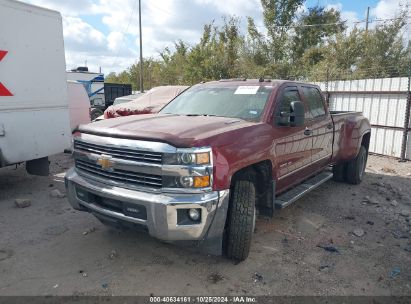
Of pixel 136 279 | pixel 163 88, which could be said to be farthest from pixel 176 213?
pixel 163 88

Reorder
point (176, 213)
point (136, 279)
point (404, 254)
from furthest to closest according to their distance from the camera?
point (404, 254)
point (136, 279)
point (176, 213)

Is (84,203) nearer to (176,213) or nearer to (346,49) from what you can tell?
(176,213)

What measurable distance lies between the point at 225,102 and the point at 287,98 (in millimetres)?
835

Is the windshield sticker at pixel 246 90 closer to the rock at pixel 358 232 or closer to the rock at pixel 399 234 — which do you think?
the rock at pixel 358 232

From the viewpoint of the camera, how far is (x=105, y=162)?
3.37m

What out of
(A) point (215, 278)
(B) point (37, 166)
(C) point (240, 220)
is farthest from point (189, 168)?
(B) point (37, 166)

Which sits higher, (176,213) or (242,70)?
(242,70)

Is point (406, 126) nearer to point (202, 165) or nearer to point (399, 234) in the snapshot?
point (399, 234)

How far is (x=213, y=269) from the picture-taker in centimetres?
357

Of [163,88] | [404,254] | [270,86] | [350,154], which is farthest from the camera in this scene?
[163,88]

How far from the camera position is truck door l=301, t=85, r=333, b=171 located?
16.6ft

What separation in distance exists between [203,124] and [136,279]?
1.67 metres

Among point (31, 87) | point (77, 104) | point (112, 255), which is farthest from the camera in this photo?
point (77, 104)

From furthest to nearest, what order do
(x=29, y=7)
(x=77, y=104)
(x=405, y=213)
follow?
(x=77, y=104) → (x=29, y=7) → (x=405, y=213)
